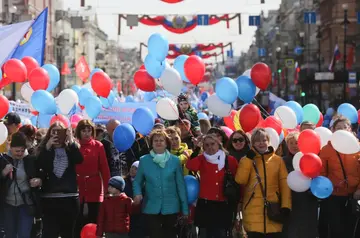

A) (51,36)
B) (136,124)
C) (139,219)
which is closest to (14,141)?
(139,219)

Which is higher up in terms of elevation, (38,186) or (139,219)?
(38,186)

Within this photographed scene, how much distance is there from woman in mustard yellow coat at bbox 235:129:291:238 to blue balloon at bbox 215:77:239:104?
2.34 m

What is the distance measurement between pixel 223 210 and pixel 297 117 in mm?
3935

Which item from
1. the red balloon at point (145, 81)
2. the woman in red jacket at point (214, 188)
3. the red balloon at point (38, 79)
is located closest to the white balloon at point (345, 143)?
the woman in red jacket at point (214, 188)

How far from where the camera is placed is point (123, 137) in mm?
10047

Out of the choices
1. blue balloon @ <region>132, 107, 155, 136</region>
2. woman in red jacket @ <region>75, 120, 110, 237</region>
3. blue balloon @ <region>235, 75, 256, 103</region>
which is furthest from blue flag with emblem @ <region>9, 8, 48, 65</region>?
woman in red jacket @ <region>75, 120, 110, 237</region>

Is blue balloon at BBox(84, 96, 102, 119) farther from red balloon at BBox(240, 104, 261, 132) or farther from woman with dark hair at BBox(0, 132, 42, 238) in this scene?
woman with dark hair at BBox(0, 132, 42, 238)

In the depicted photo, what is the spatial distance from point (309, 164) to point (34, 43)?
770cm

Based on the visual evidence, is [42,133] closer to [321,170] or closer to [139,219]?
[139,219]

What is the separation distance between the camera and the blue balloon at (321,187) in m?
8.34

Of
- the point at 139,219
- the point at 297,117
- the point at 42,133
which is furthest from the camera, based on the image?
the point at 297,117

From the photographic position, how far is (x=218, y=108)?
1096 centimetres

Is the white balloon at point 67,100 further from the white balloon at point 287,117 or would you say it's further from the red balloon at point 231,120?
the white balloon at point 287,117

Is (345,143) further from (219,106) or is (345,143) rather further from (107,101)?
(107,101)
